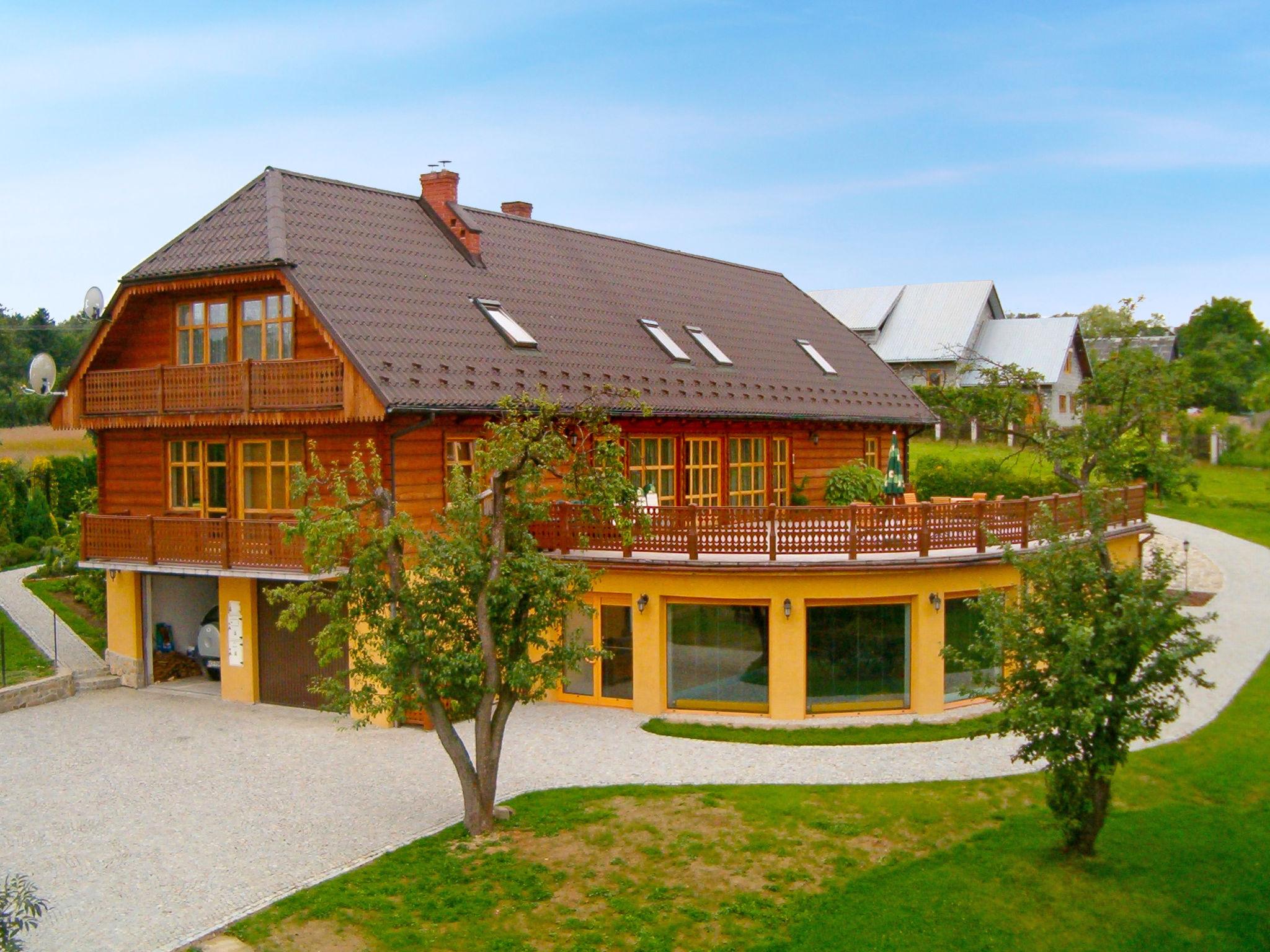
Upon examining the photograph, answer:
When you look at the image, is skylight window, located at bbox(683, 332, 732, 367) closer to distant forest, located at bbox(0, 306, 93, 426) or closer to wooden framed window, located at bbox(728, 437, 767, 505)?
wooden framed window, located at bbox(728, 437, 767, 505)

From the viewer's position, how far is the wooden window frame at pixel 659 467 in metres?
22.5

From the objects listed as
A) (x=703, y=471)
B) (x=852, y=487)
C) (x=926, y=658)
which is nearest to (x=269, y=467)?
(x=703, y=471)

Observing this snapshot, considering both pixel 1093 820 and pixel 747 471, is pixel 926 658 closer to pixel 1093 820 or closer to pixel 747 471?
pixel 1093 820

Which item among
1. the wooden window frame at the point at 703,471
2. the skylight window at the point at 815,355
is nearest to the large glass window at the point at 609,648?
the wooden window frame at the point at 703,471

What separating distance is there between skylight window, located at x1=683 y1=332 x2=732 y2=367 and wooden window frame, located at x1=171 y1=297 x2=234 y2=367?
10.4m

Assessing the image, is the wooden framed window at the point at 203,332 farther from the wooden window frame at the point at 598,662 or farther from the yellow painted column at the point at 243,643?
the wooden window frame at the point at 598,662

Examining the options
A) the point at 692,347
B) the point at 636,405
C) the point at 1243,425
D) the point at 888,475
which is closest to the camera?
the point at 636,405

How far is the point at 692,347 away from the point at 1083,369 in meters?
35.1

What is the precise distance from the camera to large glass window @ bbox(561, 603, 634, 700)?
64.0 ft

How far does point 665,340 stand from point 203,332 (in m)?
9.44

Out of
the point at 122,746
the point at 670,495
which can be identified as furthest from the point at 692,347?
the point at 122,746

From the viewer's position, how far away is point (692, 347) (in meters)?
26.0

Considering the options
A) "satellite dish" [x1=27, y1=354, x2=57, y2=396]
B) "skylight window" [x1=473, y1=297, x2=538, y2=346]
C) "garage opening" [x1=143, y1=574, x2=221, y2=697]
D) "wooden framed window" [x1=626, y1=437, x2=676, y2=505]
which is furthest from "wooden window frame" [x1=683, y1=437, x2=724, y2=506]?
"satellite dish" [x1=27, y1=354, x2=57, y2=396]

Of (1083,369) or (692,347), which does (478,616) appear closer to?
(692,347)
